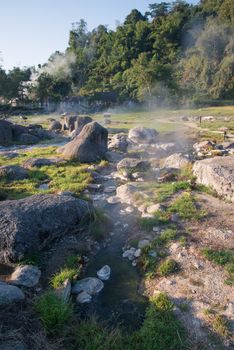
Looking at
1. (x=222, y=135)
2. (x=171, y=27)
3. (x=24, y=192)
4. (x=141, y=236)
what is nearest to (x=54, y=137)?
(x=222, y=135)

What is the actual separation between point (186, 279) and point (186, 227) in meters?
2.63

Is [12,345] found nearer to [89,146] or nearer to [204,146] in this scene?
[89,146]

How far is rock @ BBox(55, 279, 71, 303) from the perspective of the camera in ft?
23.9

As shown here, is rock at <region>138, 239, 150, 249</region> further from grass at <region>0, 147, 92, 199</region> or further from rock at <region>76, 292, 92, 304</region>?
grass at <region>0, 147, 92, 199</region>

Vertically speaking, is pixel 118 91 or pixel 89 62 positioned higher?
pixel 89 62

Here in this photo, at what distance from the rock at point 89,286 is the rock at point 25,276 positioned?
997 mm

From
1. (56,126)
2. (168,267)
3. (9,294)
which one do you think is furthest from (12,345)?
(56,126)

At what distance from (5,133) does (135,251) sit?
2326 centimetres

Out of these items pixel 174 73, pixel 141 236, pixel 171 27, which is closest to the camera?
pixel 141 236

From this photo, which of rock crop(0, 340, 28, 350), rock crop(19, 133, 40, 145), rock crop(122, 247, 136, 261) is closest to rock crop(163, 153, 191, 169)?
rock crop(122, 247, 136, 261)

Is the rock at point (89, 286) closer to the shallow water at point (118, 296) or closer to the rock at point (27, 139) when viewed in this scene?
the shallow water at point (118, 296)

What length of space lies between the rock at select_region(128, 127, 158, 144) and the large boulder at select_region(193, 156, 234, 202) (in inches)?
459

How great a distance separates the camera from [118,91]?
6944 centimetres

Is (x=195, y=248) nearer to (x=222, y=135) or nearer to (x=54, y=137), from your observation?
(x=222, y=135)
